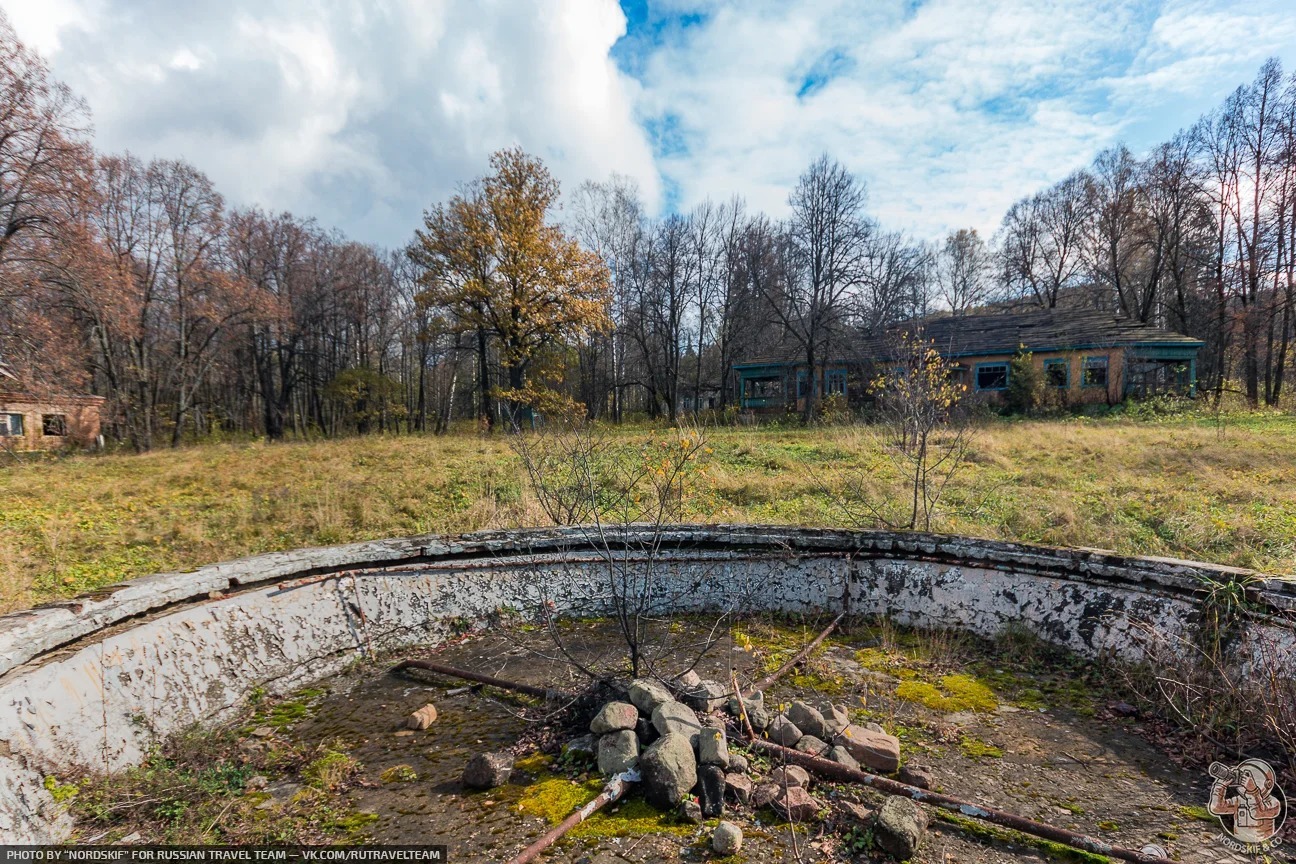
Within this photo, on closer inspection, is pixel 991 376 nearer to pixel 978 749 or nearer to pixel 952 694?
pixel 952 694

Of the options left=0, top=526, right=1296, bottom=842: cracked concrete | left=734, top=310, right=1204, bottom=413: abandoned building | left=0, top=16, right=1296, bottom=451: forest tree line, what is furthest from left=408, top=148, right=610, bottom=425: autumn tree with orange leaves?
left=0, top=526, right=1296, bottom=842: cracked concrete

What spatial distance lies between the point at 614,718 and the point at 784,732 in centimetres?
93

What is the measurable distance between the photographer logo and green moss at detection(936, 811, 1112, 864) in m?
0.71

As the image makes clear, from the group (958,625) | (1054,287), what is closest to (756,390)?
(1054,287)

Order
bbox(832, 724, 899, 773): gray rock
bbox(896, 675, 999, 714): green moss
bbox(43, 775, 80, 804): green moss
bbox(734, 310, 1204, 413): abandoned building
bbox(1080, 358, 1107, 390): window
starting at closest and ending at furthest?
bbox(43, 775, 80, 804): green moss
bbox(832, 724, 899, 773): gray rock
bbox(896, 675, 999, 714): green moss
bbox(734, 310, 1204, 413): abandoned building
bbox(1080, 358, 1107, 390): window

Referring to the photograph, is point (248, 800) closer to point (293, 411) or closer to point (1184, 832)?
point (1184, 832)

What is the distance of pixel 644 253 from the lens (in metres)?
31.8

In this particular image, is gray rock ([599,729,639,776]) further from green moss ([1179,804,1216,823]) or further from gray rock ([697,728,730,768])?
green moss ([1179,804,1216,823])

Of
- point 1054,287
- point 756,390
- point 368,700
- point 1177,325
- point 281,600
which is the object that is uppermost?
point 1054,287

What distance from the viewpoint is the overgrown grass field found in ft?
19.0

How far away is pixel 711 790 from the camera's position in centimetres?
255

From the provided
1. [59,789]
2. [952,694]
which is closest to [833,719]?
[952,694]

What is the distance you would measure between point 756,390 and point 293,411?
28.0 metres

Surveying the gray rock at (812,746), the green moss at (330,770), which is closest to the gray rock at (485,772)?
the green moss at (330,770)
